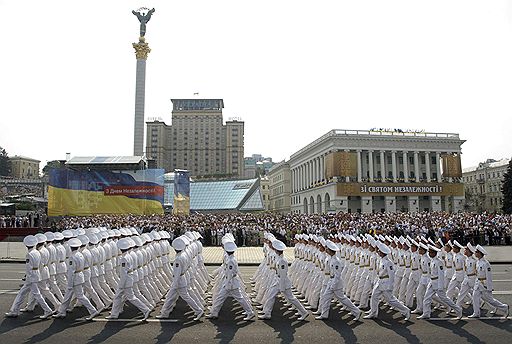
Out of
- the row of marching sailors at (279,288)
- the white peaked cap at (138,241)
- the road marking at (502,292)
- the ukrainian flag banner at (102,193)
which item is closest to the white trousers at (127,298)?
the white peaked cap at (138,241)

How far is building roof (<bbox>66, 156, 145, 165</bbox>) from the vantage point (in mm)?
45906

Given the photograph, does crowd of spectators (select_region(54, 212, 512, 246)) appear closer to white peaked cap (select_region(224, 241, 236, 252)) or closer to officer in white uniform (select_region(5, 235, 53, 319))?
officer in white uniform (select_region(5, 235, 53, 319))

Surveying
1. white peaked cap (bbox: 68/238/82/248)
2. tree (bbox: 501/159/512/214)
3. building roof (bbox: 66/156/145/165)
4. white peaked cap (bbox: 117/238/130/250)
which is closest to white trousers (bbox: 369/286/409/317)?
white peaked cap (bbox: 117/238/130/250)

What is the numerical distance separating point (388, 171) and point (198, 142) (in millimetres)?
90958

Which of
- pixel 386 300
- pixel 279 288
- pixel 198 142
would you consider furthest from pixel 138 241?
pixel 198 142

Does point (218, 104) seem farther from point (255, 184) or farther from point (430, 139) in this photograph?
point (430, 139)

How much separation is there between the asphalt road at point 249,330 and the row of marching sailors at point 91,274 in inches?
14.0

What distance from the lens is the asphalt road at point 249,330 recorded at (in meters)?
8.40

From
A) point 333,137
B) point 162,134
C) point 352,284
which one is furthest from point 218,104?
point 352,284

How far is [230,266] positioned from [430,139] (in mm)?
69372

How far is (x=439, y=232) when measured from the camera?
96.8 feet

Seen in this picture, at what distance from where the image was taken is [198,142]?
→ 152750mm

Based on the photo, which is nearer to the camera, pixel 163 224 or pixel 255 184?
pixel 163 224

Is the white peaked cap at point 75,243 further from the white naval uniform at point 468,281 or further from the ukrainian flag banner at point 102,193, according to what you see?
the ukrainian flag banner at point 102,193
